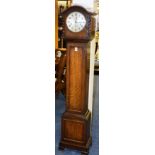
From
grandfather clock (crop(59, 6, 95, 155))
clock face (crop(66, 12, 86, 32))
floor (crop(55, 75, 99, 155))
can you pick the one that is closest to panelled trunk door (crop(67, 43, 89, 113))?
grandfather clock (crop(59, 6, 95, 155))

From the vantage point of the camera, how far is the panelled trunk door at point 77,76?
2.21 metres

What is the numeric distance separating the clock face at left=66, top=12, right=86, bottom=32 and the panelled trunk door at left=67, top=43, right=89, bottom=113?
5.8 inches

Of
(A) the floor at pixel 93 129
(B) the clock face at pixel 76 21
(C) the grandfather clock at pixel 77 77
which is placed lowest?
(A) the floor at pixel 93 129

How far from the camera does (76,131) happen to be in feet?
8.01

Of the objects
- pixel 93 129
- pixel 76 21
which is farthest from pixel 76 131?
pixel 76 21

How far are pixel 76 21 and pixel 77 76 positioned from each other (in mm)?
514

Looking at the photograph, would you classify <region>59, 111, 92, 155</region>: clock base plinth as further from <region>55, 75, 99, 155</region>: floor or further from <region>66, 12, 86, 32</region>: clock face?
<region>66, 12, 86, 32</region>: clock face

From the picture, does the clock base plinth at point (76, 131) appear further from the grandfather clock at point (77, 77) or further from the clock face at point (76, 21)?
the clock face at point (76, 21)

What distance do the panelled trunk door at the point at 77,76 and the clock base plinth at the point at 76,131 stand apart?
0.09 meters

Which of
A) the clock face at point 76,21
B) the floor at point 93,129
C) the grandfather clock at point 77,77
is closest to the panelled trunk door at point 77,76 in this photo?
the grandfather clock at point 77,77
